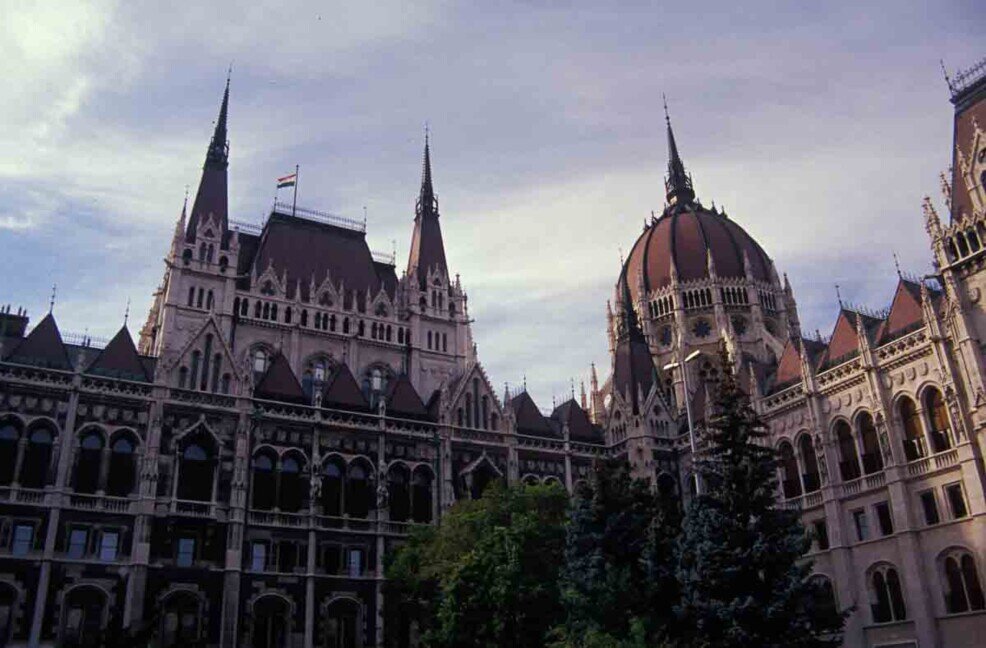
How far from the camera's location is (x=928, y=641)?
134ft

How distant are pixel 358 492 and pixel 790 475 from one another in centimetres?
2482

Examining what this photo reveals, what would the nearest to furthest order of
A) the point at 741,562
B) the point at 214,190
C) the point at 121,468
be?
the point at 741,562
the point at 121,468
the point at 214,190

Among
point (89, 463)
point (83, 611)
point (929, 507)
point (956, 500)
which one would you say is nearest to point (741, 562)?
point (956, 500)

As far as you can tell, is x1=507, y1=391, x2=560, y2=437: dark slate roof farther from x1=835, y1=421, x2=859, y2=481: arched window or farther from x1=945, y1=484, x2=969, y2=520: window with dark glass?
x1=945, y1=484, x2=969, y2=520: window with dark glass

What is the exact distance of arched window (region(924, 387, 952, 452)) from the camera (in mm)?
43047

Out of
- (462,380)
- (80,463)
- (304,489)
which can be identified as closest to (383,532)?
→ (304,489)

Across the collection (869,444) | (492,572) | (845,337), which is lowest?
(492,572)

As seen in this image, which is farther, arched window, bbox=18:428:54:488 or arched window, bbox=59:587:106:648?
arched window, bbox=18:428:54:488

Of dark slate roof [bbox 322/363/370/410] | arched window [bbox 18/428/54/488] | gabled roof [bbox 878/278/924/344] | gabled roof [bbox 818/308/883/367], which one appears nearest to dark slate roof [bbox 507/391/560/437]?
dark slate roof [bbox 322/363/370/410]

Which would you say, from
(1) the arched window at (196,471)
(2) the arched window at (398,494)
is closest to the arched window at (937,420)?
(2) the arched window at (398,494)

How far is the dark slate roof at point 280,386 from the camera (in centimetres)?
5212

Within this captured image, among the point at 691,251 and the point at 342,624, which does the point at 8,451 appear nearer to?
the point at 342,624

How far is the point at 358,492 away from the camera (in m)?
51.5

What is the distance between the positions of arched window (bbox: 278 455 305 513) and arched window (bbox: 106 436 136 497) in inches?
305
